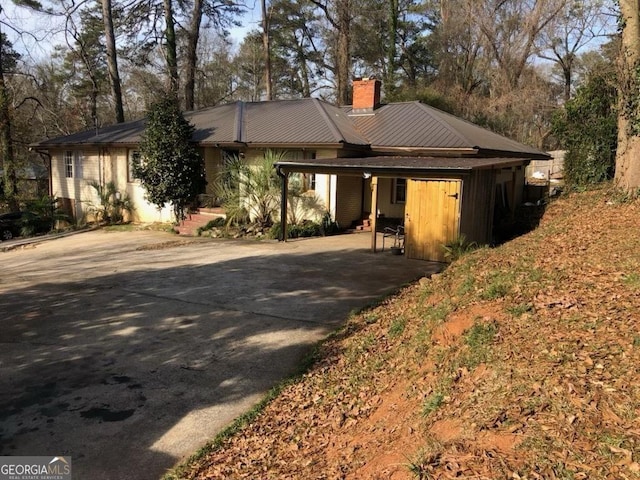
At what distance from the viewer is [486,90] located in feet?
108

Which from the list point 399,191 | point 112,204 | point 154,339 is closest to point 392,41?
point 399,191

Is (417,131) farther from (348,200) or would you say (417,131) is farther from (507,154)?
(348,200)

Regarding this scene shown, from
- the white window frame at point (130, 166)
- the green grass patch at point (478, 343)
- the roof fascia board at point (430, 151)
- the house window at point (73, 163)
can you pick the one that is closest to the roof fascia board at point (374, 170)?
the roof fascia board at point (430, 151)

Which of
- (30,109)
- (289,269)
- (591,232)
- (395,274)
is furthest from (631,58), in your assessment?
(30,109)

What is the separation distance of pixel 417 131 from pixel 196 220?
346 inches

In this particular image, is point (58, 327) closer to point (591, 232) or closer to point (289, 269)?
point (289, 269)

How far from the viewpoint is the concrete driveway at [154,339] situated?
4.54m

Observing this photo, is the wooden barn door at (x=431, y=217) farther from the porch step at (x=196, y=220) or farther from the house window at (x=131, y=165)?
the house window at (x=131, y=165)

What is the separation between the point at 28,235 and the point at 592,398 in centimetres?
2185

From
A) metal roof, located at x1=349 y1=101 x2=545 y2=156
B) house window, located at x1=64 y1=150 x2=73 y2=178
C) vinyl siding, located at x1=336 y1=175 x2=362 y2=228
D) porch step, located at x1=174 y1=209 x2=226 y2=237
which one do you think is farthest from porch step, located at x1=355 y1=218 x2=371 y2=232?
house window, located at x1=64 y1=150 x2=73 y2=178

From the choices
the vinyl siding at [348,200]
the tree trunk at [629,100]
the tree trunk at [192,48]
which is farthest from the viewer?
the tree trunk at [192,48]

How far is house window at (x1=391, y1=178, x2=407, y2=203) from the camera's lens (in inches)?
693

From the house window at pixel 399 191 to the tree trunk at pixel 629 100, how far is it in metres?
7.11

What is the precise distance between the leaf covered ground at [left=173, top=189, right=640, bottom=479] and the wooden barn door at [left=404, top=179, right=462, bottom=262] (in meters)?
4.47
